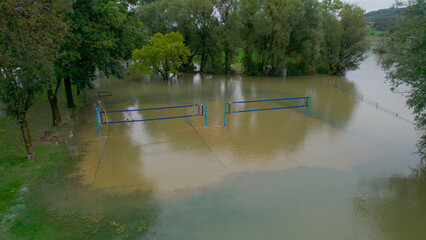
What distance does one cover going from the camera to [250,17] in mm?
26547

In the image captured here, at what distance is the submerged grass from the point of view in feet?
19.5

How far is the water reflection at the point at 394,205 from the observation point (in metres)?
6.30

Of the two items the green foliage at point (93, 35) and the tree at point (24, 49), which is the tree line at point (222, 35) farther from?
the tree at point (24, 49)

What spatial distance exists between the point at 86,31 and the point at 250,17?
62.3ft

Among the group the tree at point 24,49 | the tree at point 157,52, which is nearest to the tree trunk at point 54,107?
the tree at point 24,49

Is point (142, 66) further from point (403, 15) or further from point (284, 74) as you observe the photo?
point (403, 15)

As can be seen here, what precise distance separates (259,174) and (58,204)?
19.5 feet

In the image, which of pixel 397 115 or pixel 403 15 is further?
pixel 397 115

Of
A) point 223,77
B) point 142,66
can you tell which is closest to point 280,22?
point 223,77

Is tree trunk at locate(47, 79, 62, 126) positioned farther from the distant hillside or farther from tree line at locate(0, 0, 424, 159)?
the distant hillside

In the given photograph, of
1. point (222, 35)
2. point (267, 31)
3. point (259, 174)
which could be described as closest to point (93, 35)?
point (259, 174)

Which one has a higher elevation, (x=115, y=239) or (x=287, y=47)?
(x=287, y=47)

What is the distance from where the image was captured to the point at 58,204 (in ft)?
22.6

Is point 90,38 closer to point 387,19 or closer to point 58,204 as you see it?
point 58,204
